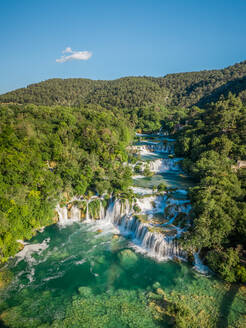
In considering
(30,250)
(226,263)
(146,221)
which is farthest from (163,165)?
(30,250)

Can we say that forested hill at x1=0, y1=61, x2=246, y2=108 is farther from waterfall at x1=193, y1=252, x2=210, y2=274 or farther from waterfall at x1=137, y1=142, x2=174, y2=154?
waterfall at x1=193, y1=252, x2=210, y2=274

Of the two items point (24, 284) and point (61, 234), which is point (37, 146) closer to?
point (61, 234)

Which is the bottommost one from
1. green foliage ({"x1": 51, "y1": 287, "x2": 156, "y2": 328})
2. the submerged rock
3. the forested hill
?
green foliage ({"x1": 51, "y1": 287, "x2": 156, "y2": 328})

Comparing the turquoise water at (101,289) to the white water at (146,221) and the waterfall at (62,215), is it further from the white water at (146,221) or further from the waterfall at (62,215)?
the waterfall at (62,215)

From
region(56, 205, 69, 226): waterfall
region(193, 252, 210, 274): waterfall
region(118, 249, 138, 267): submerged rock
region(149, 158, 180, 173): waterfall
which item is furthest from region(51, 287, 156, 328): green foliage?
region(149, 158, 180, 173): waterfall

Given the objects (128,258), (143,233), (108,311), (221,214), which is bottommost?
(108,311)

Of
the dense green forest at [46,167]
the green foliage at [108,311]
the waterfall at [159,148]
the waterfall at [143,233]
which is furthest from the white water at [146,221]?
the waterfall at [159,148]

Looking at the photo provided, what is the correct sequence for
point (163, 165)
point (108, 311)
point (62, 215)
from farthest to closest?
point (163, 165), point (62, 215), point (108, 311)

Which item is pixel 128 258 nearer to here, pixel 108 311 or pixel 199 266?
pixel 108 311
